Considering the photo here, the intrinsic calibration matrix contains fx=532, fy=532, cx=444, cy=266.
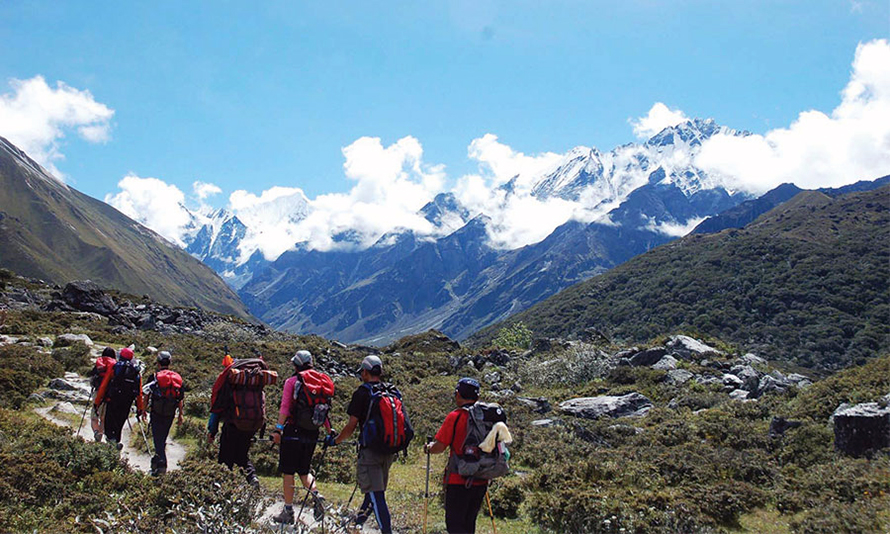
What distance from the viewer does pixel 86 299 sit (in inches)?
1585

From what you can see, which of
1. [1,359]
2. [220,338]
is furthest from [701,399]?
[220,338]

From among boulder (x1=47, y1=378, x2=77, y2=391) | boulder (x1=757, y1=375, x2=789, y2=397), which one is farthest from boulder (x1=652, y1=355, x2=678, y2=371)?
boulder (x1=47, y1=378, x2=77, y2=391)

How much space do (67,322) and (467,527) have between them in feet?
115

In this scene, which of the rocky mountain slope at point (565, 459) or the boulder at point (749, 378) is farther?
the boulder at point (749, 378)

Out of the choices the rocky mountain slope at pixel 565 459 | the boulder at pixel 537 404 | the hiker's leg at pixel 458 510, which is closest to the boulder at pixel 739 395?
the rocky mountain slope at pixel 565 459

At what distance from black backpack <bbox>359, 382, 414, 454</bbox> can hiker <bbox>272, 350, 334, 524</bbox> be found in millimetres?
1016

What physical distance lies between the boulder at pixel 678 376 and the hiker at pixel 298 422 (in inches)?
979

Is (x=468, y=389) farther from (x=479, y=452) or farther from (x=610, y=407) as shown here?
(x=610, y=407)

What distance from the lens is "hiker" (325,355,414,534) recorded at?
7387 mm

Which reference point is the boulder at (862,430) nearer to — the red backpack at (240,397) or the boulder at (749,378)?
the boulder at (749,378)

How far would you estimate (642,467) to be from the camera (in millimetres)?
12906

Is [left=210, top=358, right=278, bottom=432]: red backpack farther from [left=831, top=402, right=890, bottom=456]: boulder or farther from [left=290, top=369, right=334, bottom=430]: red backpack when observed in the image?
[left=831, top=402, right=890, bottom=456]: boulder

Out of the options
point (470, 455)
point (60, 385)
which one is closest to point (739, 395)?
point (470, 455)

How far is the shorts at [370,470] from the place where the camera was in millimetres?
7477
